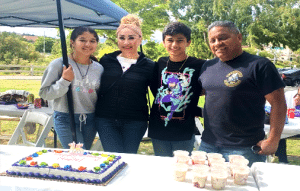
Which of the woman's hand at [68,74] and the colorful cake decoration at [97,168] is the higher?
the woman's hand at [68,74]

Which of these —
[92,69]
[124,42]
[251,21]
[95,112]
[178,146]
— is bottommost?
[178,146]

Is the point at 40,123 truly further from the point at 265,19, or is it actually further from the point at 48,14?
the point at 265,19

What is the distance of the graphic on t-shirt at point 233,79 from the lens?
196 centimetres

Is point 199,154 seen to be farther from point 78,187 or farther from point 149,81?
point 149,81

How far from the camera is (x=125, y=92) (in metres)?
2.43

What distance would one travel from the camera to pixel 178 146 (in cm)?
237

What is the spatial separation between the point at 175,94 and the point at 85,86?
2.54 feet

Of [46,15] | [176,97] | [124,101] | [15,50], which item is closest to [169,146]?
[176,97]

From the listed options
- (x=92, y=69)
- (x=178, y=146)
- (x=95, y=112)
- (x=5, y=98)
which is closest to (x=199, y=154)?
(x=178, y=146)

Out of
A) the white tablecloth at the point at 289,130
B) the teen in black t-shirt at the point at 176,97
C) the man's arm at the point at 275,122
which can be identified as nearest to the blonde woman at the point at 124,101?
the teen in black t-shirt at the point at 176,97

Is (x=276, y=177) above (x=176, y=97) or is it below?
below

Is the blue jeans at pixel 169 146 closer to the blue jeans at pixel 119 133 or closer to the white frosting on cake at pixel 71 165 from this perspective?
the blue jeans at pixel 119 133

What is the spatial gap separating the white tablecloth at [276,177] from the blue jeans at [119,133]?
1036mm

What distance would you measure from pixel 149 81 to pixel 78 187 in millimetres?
1233
